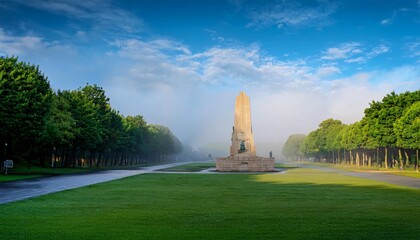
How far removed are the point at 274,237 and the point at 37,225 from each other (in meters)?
8.09

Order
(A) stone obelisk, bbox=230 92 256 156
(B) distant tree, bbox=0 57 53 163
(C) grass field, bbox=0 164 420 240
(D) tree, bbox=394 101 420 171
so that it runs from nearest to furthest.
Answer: (C) grass field, bbox=0 164 420 240, (B) distant tree, bbox=0 57 53 163, (D) tree, bbox=394 101 420 171, (A) stone obelisk, bbox=230 92 256 156

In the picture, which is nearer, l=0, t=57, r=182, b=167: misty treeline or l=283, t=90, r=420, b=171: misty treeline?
l=0, t=57, r=182, b=167: misty treeline

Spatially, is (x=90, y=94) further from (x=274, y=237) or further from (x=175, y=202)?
(x=274, y=237)

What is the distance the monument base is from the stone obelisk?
4.11 meters

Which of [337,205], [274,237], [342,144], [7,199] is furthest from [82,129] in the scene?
[342,144]

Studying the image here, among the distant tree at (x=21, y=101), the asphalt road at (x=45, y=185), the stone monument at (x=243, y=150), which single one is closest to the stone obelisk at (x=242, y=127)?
the stone monument at (x=243, y=150)

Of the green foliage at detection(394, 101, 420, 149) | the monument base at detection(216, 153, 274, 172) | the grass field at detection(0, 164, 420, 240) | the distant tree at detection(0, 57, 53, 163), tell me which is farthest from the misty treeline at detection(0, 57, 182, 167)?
the green foliage at detection(394, 101, 420, 149)

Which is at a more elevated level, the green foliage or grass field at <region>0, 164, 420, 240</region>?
the green foliage

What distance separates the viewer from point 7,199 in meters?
22.1

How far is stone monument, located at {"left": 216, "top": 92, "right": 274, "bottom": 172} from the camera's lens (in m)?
67.8

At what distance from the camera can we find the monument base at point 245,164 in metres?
67.5

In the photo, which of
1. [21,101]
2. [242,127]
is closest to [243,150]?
[242,127]

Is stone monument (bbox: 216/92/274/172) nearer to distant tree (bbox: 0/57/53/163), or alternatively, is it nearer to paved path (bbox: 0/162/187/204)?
distant tree (bbox: 0/57/53/163)

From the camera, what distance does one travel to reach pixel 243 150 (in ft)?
235
